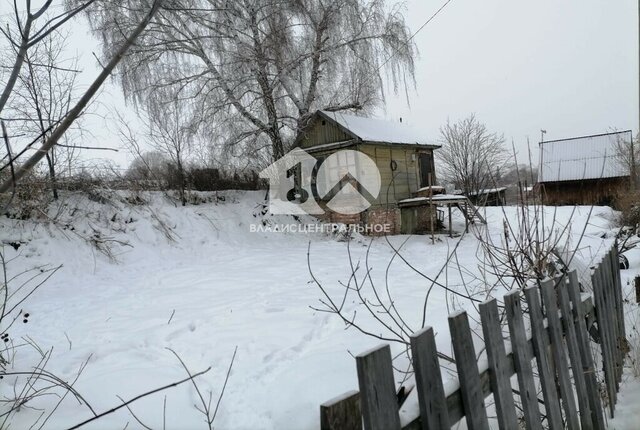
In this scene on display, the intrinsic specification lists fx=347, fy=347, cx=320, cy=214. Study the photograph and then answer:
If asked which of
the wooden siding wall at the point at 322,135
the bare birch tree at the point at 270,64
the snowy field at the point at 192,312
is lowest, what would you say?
the snowy field at the point at 192,312

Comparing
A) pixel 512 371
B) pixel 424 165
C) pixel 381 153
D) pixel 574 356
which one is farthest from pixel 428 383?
pixel 424 165

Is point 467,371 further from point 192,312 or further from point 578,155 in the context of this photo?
point 578,155

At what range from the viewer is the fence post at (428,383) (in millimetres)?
1085

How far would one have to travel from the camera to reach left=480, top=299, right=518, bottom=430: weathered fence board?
136 centimetres

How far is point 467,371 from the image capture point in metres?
1.24

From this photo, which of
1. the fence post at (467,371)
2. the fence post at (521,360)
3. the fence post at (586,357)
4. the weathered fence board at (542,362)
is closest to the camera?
the fence post at (467,371)

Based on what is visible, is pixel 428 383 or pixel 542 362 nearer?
pixel 428 383

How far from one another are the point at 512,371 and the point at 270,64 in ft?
41.9

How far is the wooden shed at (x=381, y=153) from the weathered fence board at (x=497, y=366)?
10.8 metres

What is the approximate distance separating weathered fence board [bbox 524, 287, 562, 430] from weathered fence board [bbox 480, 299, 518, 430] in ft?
1.07

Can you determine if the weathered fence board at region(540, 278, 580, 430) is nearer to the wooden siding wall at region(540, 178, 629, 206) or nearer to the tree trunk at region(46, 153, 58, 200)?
the tree trunk at region(46, 153, 58, 200)

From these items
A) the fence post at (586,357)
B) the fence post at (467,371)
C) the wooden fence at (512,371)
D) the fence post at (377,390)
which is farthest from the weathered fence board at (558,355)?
the fence post at (377,390)

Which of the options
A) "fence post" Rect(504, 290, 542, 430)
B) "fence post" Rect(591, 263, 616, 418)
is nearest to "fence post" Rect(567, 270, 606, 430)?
"fence post" Rect(591, 263, 616, 418)

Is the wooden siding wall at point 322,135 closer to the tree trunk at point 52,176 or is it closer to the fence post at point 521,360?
the tree trunk at point 52,176
